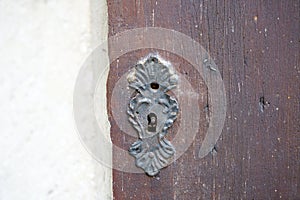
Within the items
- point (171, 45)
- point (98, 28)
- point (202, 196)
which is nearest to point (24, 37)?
point (98, 28)

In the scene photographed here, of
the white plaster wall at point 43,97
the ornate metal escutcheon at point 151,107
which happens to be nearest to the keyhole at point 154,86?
the ornate metal escutcheon at point 151,107

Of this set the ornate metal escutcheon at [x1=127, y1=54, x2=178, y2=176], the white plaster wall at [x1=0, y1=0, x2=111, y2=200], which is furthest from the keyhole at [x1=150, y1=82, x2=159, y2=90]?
the white plaster wall at [x1=0, y1=0, x2=111, y2=200]

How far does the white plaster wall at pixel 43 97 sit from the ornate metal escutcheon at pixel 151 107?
8cm

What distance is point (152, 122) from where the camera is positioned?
62 centimetres

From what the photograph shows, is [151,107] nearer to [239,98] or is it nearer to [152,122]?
[152,122]

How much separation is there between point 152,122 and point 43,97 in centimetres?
16

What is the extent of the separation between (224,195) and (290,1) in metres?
0.31

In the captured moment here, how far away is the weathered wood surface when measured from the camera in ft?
2.06

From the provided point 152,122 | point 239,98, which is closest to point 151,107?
point 152,122

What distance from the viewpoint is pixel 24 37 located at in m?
0.56

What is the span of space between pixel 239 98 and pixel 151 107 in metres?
0.14

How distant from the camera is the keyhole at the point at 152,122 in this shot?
0.62 metres

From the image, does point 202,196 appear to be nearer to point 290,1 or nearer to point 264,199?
point 264,199

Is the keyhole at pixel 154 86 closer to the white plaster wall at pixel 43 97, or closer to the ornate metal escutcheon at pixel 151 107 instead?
the ornate metal escutcheon at pixel 151 107
